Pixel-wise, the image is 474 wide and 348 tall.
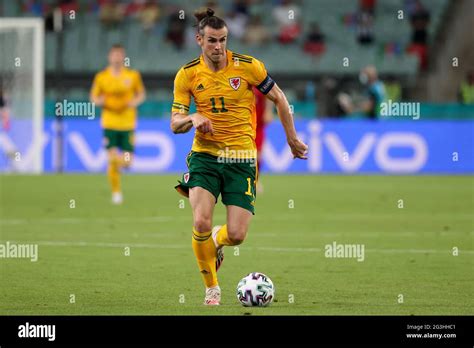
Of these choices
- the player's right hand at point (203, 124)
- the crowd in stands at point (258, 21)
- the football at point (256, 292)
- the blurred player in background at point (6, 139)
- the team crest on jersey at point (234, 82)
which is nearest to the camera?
the player's right hand at point (203, 124)

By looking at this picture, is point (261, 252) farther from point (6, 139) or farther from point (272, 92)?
point (6, 139)

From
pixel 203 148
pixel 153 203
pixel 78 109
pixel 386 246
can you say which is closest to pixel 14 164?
pixel 78 109

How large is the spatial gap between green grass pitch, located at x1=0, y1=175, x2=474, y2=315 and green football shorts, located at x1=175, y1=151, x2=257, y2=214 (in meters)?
0.86

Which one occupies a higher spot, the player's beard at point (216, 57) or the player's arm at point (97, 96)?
the player's arm at point (97, 96)

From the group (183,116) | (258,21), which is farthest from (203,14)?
(258,21)

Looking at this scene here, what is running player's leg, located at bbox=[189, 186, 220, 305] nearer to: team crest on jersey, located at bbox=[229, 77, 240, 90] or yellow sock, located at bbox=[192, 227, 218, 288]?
yellow sock, located at bbox=[192, 227, 218, 288]

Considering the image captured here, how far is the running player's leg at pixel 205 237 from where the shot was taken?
31.9ft

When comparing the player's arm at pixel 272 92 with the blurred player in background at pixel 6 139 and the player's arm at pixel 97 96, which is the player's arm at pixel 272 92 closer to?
the player's arm at pixel 97 96

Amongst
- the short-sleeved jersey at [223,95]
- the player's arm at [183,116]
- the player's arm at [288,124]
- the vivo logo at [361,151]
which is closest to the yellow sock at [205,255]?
the short-sleeved jersey at [223,95]

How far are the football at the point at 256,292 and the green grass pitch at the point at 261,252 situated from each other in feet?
0.30

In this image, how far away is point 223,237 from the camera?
33.3 ft

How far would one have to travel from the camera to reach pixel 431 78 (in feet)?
112

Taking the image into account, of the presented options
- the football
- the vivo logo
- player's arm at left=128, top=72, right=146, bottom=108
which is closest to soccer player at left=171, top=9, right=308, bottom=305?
the football

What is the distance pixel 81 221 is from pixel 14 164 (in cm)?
1144
